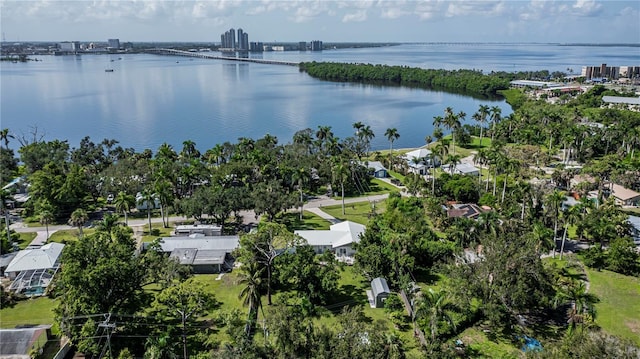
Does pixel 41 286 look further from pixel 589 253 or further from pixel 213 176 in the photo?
pixel 589 253

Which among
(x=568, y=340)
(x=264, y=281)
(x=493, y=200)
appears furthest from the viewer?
(x=493, y=200)

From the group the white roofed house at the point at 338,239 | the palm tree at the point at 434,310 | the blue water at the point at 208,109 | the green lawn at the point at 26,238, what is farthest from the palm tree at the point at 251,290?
the blue water at the point at 208,109

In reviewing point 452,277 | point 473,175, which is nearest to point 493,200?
point 473,175

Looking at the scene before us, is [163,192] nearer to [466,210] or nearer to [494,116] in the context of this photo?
[466,210]

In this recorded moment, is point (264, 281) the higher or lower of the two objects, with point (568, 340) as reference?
lower

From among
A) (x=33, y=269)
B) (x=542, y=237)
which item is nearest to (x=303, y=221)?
(x=542, y=237)

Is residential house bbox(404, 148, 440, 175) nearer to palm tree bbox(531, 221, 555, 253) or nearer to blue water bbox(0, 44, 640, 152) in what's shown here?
blue water bbox(0, 44, 640, 152)

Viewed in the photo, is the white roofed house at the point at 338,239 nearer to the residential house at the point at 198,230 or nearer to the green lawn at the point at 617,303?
the residential house at the point at 198,230
